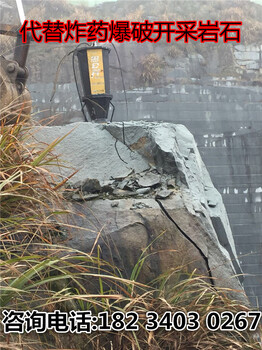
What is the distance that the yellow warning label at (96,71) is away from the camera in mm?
3982

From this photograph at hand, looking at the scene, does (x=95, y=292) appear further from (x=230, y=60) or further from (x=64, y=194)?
(x=230, y=60)

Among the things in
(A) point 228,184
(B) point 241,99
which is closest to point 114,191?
(A) point 228,184

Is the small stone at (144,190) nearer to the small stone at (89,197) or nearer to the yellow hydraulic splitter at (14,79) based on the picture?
the small stone at (89,197)

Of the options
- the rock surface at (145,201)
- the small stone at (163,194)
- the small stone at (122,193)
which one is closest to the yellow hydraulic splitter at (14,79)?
the rock surface at (145,201)

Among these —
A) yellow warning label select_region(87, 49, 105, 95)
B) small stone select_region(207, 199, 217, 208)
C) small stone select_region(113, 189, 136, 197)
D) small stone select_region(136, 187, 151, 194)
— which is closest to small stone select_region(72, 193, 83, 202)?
small stone select_region(113, 189, 136, 197)

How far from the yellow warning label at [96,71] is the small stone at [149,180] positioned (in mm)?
1522

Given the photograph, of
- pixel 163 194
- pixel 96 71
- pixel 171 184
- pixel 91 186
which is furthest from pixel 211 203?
pixel 96 71

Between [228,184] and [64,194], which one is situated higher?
[64,194]

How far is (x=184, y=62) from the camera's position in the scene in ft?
27.3

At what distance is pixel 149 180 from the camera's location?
2.58 metres

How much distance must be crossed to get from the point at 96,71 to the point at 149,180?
172 centimetres

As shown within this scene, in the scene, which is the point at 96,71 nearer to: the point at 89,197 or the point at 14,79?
the point at 14,79

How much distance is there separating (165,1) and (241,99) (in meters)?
4.23

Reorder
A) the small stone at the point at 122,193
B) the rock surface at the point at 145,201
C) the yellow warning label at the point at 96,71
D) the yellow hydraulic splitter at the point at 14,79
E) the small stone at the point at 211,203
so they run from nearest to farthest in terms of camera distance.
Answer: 1. the rock surface at the point at 145,201
2. the small stone at the point at 122,193
3. the yellow hydraulic splitter at the point at 14,79
4. the small stone at the point at 211,203
5. the yellow warning label at the point at 96,71
